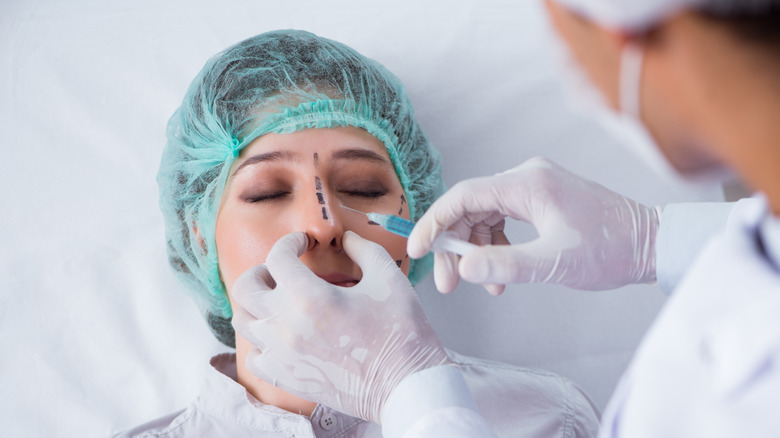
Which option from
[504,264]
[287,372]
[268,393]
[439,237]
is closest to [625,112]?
[504,264]

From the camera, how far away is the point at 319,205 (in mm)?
1384

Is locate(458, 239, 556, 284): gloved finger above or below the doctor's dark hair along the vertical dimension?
below

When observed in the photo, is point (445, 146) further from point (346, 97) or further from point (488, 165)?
point (346, 97)

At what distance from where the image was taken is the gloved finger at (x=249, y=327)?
1.26 meters

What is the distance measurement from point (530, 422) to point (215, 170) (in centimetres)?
105

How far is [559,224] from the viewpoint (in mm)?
1233

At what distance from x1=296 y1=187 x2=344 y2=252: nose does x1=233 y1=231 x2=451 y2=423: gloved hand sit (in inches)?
3.5

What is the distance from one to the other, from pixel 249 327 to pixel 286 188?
0.34 meters

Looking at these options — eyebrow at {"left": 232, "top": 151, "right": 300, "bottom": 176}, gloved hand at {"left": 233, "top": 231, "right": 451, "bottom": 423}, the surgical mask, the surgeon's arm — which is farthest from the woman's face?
the surgical mask

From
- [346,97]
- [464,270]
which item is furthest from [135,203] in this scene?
[464,270]

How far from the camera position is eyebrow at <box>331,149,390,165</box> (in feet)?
4.82

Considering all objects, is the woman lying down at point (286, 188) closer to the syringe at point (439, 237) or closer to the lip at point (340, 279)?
the lip at point (340, 279)

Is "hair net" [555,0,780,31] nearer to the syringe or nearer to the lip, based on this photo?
the syringe

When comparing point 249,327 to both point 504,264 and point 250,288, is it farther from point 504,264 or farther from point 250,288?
point 504,264
